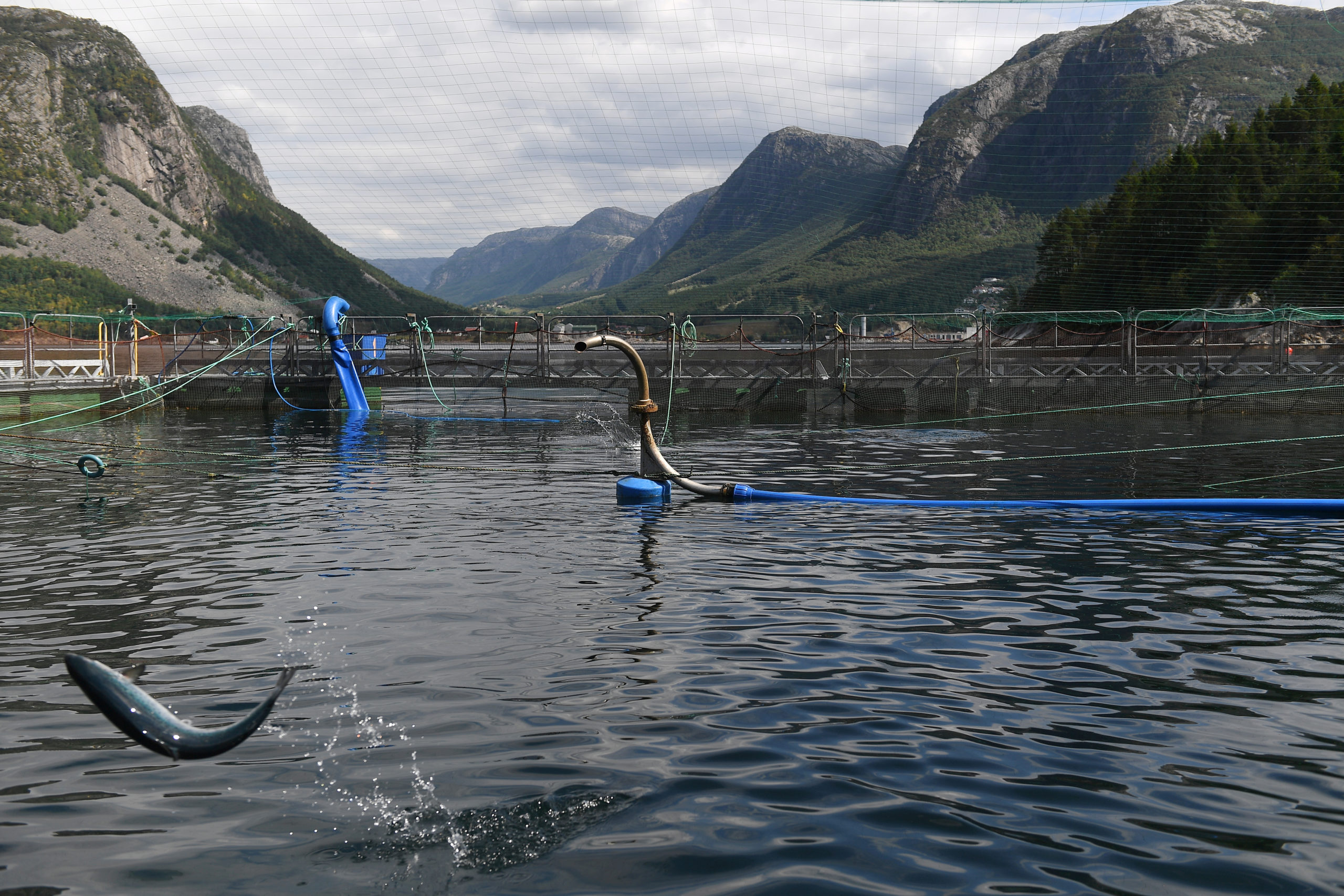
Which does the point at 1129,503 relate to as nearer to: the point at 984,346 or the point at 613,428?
the point at 613,428

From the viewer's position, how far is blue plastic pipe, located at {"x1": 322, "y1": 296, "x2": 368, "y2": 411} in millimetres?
25328

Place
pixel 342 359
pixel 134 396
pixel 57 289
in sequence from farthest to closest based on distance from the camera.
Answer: pixel 57 289, pixel 342 359, pixel 134 396

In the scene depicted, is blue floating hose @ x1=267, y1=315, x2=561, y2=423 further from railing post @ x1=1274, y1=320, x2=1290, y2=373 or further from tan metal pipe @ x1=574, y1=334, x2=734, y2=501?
railing post @ x1=1274, y1=320, x2=1290, y2=373

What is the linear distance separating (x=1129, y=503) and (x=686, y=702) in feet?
24.8

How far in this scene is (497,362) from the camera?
1096 inches

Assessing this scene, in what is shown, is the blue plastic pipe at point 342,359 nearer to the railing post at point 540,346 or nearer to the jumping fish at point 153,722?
the railing post at point 540,346

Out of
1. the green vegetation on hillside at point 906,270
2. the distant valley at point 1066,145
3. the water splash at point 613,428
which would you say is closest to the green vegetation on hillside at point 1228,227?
the water splash at point 613,428

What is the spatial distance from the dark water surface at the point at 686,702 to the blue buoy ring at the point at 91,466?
313 cm

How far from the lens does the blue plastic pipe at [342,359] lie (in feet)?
83.1

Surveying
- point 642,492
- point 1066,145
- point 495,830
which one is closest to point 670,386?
point 642,492

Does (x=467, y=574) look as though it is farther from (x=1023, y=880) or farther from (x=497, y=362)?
(x=497, y=362)

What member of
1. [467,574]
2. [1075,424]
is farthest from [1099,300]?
[467,574]

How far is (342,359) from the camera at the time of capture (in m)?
26.2

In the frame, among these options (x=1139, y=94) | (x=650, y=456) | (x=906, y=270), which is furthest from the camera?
(x=1139, y=94)
